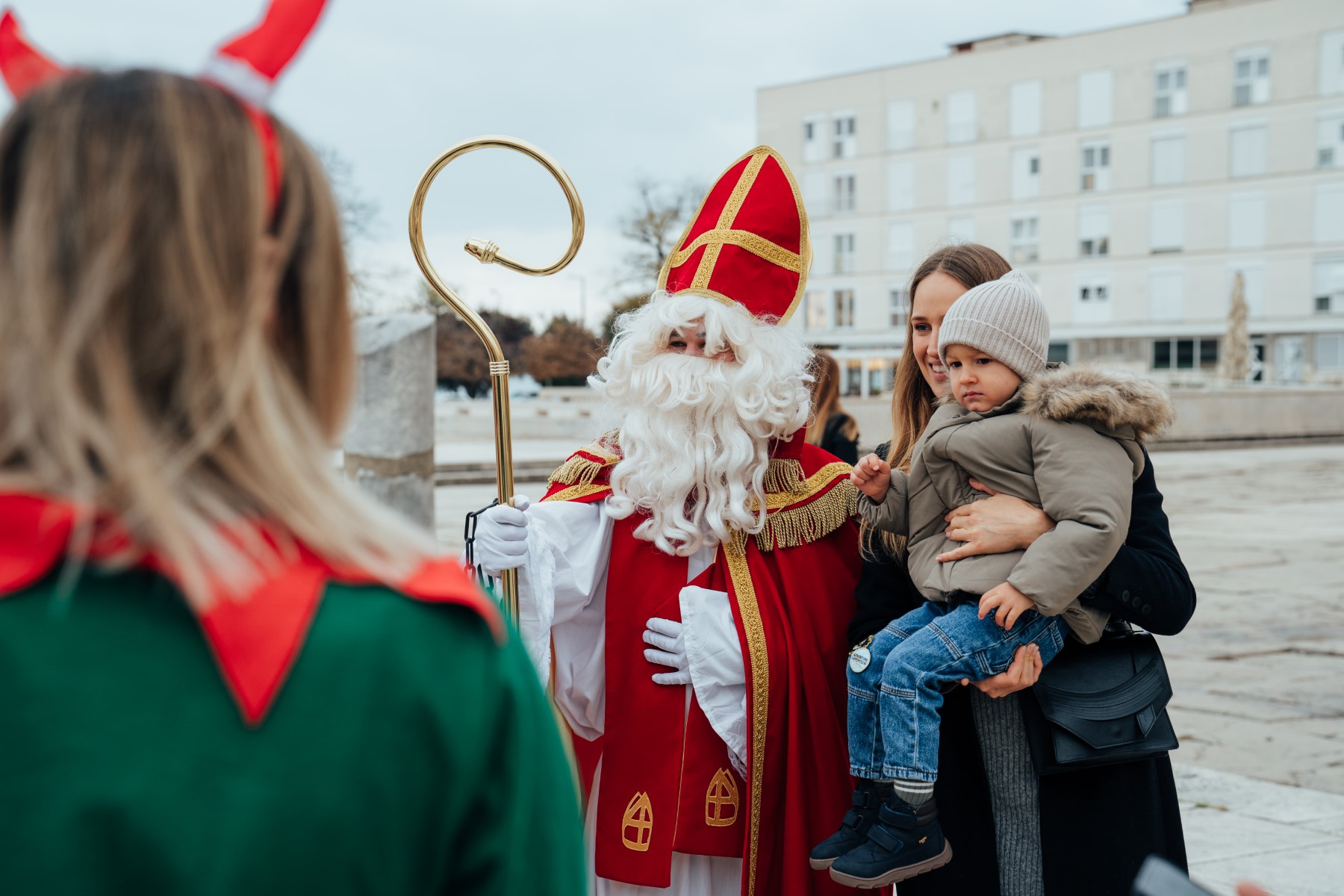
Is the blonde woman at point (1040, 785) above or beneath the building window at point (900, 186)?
beneath

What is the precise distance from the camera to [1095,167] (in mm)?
38344

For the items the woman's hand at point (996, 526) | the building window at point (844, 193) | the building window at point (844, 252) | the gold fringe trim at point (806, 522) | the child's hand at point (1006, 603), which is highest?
the building window at point (844, 193)

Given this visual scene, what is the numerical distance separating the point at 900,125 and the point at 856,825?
40.9 m

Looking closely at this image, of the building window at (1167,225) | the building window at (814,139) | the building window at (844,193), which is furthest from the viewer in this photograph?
Result: the building window at (814,139)

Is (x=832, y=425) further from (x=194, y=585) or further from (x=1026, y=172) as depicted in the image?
(x=1026, y=172)

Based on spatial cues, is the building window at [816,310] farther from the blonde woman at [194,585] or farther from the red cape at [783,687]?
the blonde woman at [194,585]

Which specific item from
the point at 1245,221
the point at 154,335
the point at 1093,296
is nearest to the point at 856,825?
the point at 154,335

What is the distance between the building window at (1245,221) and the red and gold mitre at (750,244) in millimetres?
38753

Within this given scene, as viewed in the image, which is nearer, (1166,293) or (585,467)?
(585,467)

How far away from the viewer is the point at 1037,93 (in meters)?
38.6

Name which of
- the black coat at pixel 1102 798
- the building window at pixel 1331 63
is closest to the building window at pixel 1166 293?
the building window at pixel 1331 63

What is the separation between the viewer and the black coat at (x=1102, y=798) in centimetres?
229

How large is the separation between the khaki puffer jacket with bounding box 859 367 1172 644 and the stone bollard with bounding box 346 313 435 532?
Result: 15.8 ft

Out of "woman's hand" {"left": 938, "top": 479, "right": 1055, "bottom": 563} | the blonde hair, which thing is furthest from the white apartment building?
the blonde hair
